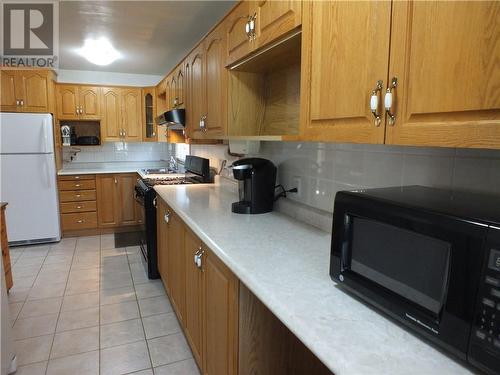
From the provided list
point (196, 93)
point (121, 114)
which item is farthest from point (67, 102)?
point (196, 93)

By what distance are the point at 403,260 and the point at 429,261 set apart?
0.08 m

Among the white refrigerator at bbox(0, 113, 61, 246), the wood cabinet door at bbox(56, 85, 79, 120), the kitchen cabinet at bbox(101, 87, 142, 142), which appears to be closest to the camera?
the white refrigerator at bbox(0, 113, 61, 246)

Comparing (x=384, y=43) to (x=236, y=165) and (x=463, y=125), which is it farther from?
(x=236, y=165)

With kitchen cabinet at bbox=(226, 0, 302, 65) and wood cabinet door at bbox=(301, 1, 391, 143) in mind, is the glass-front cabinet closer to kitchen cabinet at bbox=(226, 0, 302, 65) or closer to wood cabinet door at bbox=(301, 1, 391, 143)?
kitchen cabinet at bbox=(226, 0, 302, 65)

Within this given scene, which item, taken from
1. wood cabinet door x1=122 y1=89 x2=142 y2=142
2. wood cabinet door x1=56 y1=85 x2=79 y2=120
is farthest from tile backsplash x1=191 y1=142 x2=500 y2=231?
wood cabinet door x1=56 y1=85 x2=79 y2=120

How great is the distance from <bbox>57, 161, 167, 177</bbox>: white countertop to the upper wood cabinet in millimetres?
931

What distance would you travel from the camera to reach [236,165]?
6.41ft

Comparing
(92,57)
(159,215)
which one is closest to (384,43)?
(159,215)

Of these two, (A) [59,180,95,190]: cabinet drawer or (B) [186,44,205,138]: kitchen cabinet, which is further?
(A) [59,180,95,190]: cabinet drawer

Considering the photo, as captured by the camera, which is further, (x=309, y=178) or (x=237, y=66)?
(x=237, y=66)

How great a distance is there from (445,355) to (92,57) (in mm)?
4591

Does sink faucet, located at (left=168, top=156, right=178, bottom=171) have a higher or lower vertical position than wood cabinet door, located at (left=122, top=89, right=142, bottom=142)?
lower

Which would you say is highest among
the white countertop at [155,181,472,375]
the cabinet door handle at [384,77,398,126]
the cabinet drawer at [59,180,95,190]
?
the cabinet door handle at [384,77,398,126]

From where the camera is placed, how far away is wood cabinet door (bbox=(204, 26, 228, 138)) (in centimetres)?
215
